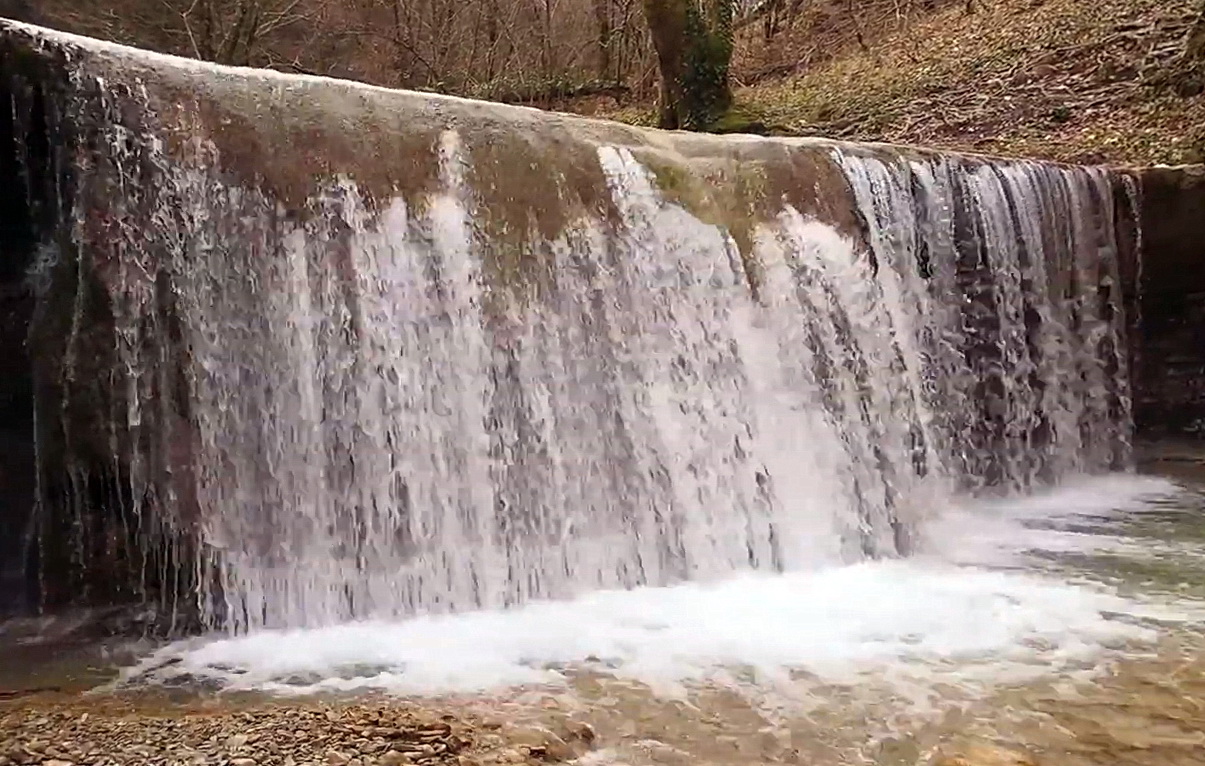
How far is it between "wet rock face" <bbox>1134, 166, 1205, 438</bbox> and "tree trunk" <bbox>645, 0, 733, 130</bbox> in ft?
16.0

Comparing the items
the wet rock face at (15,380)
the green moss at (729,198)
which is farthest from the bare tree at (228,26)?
the wet rock face at (15,380)

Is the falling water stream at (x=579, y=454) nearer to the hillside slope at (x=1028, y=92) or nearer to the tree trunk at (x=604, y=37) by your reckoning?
the hillside slope at (x=1028, y=92)

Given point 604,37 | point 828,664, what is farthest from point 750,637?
point 604,37

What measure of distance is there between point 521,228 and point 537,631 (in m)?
2.33

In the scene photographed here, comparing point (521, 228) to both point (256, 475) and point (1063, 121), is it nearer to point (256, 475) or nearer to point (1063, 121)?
point (256, 475)

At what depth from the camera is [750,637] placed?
191 inches

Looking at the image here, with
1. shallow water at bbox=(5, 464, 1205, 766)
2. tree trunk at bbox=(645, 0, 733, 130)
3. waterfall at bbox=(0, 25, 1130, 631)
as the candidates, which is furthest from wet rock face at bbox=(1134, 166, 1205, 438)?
tree trunk at bbox=(645, 0, 733, 130)

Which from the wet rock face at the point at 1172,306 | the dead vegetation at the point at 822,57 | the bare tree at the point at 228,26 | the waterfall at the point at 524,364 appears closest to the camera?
the waterfall at the point at 524,364

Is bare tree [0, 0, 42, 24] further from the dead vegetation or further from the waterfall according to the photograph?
the waterfall

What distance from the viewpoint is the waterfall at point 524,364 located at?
205 inches

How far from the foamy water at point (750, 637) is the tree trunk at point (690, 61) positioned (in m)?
7.13

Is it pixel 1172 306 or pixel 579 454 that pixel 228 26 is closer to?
pixel 579 454

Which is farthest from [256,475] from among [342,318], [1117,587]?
[1117,587]

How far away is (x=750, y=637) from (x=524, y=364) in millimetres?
2024
